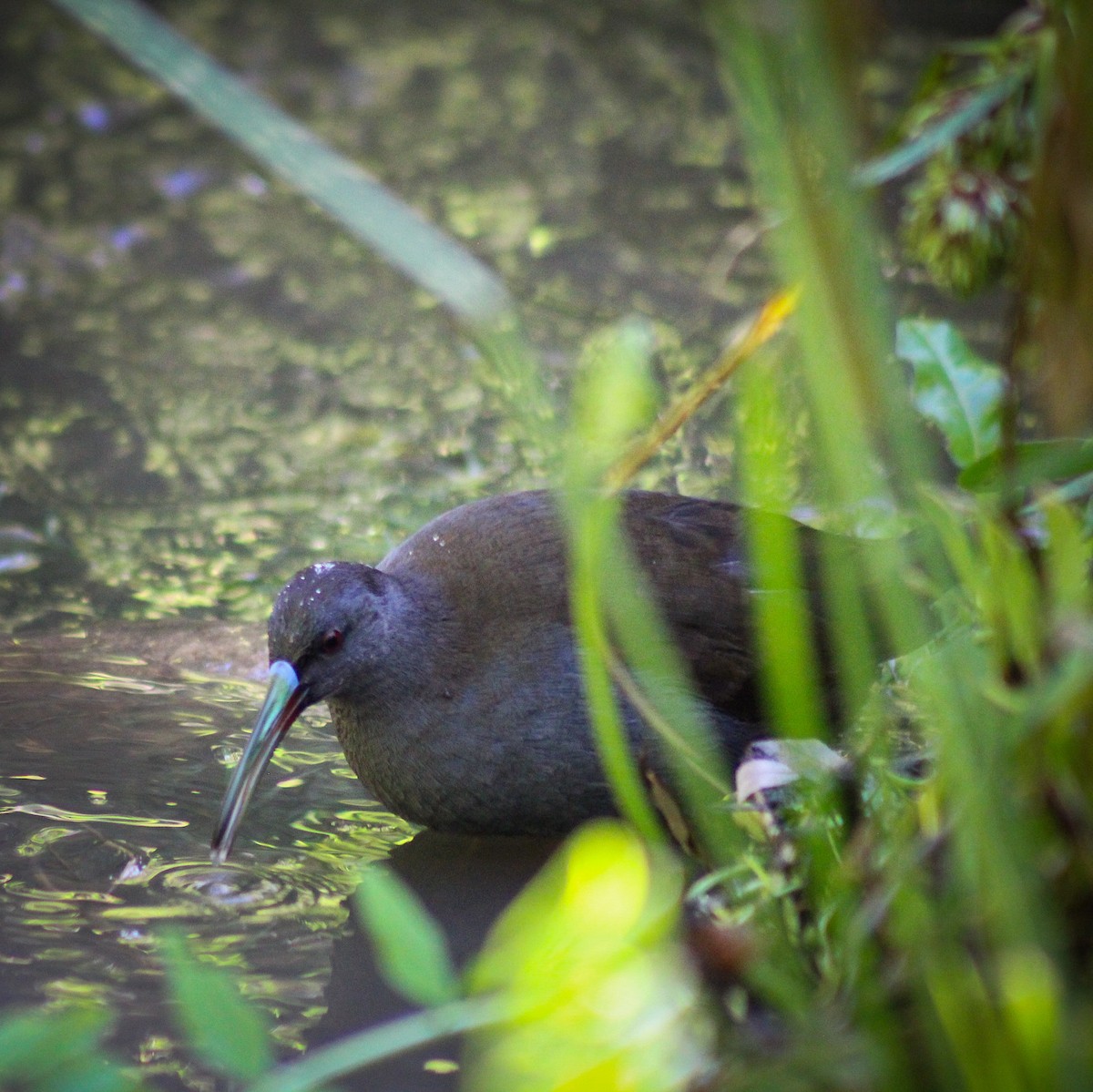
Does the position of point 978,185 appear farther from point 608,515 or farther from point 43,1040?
point 43,1040

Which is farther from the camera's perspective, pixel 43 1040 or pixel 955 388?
pixel 955 388

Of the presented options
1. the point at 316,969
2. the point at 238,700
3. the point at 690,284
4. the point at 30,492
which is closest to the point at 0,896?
the point at 316,969

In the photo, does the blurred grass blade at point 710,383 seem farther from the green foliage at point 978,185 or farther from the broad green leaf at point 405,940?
the green foliage at point 978,185

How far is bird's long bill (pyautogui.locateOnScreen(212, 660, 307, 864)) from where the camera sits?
2.43 metres

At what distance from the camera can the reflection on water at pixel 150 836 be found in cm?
220

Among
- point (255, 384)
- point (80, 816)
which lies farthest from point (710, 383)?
point (255, 384)

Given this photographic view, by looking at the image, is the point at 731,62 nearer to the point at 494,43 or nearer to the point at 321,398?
the point at 321,398

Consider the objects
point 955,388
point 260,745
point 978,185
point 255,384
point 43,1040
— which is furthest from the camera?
point 255,384

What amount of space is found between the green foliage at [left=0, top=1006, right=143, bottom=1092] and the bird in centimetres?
154

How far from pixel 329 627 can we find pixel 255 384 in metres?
2.16

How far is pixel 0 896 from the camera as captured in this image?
2400 millimetres

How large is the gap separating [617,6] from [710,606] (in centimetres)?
519

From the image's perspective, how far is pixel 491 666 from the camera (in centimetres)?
270

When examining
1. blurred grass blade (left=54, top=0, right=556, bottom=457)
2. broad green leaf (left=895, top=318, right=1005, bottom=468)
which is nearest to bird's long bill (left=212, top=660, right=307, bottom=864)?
broad green leaf (left=895, top=318, right=1005, bottom=468)
